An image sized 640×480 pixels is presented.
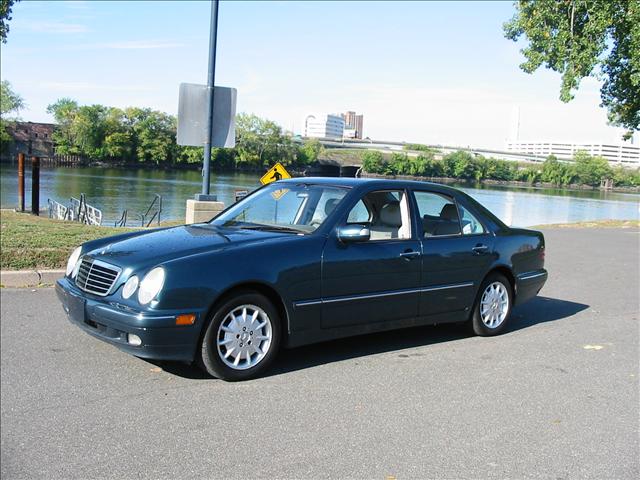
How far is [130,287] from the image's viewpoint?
15.4 feet

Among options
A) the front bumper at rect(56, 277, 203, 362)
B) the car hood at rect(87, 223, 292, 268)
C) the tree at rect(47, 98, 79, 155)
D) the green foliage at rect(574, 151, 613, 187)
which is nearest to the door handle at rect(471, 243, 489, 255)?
the car hood at rect(87, 223, 292, 268)

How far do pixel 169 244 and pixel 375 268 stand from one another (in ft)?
5.60

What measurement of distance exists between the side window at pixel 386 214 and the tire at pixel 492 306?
1202 millimetres

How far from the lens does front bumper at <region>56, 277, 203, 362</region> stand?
456 cm

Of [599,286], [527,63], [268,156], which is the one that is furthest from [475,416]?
[268,156]

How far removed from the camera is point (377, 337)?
6.54 metres

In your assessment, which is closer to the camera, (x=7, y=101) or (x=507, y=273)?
(x=507, y=273)

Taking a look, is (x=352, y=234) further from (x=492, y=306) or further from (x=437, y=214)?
(x=492, y=306)

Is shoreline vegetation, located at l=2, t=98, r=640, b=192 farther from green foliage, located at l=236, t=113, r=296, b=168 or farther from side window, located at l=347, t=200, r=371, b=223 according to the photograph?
side window, located at l=347, t=200, r=371, b=223

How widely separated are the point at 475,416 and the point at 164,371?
2.29 metres

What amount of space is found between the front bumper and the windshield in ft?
4.46

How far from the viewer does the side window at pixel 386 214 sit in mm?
6002

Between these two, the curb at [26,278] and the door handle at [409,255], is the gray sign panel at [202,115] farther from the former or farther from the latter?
the door handle at [409,255]

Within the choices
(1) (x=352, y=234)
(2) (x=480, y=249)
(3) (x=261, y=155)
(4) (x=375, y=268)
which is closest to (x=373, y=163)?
(3) (x=261, y=155)
